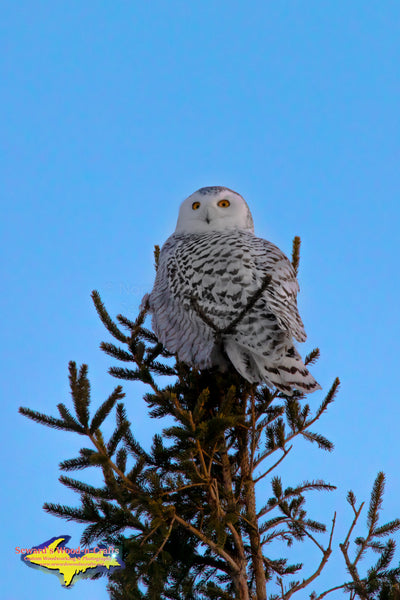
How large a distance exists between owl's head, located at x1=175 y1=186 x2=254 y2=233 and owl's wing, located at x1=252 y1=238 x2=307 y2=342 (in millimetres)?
482

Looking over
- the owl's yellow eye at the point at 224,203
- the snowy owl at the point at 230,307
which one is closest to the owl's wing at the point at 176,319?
the snowy owl at the point at 230,307

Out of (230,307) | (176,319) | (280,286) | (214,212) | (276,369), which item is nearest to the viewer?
(276,369)

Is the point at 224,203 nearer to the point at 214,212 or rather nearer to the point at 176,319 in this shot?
the point at 214,212

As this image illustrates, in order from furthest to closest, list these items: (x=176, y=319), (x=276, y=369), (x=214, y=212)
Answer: (x=214, y=212) < (x=176, y=319) < (x=276, y=369)

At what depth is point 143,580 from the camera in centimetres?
317

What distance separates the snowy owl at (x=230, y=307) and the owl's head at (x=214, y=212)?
0.37 ft

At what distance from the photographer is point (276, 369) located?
354 cm

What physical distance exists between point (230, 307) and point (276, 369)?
0.49 meters

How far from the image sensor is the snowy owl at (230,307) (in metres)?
3.56

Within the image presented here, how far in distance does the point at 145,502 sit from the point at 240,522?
2.84ft
